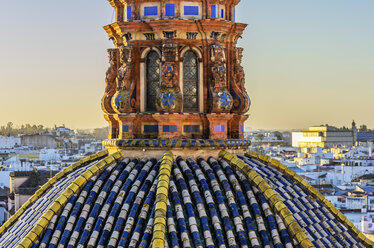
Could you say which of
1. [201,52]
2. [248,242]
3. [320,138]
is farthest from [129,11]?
[320,138]

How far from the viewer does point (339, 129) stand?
12219 centimetres

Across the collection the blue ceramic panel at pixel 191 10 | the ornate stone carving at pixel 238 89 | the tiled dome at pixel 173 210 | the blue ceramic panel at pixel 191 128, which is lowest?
the tiled dome at pixel 173 210

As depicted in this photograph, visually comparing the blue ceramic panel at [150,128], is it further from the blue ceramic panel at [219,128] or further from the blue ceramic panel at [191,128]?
the blue ceramic panel at [219,128]

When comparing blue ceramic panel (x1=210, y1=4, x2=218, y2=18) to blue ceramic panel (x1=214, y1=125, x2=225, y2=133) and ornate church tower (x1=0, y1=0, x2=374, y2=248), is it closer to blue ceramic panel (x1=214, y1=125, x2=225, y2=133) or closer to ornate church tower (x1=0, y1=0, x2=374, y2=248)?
ornate church tower (x1=0, y1=0, x2=374, y2=248)

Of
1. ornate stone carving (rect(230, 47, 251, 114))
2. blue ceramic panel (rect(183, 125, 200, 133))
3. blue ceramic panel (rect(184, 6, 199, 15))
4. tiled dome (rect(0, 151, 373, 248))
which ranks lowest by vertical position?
tiled dome (rect(0, 151, 373, 248))

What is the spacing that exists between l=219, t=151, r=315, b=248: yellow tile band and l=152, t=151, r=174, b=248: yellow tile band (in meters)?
0.84

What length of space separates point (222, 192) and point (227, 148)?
113 centimetres

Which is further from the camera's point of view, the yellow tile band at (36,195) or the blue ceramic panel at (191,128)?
the yellow tile band at (36,195)

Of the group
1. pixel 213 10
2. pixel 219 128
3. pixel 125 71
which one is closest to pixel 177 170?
pixel 219 128

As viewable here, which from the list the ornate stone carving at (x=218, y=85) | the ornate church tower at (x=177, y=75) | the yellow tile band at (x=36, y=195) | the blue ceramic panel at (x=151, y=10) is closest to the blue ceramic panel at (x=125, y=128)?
the ornate church tower at (x=177, y=75)

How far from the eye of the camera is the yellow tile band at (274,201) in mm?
9117

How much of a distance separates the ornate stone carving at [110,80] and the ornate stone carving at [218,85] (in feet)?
4.87

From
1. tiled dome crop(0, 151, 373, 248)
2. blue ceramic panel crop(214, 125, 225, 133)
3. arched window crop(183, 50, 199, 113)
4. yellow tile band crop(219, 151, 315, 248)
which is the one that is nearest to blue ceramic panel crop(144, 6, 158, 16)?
arched window crop(183, 50, 199, 113)

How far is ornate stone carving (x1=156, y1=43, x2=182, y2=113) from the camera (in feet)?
33.8
